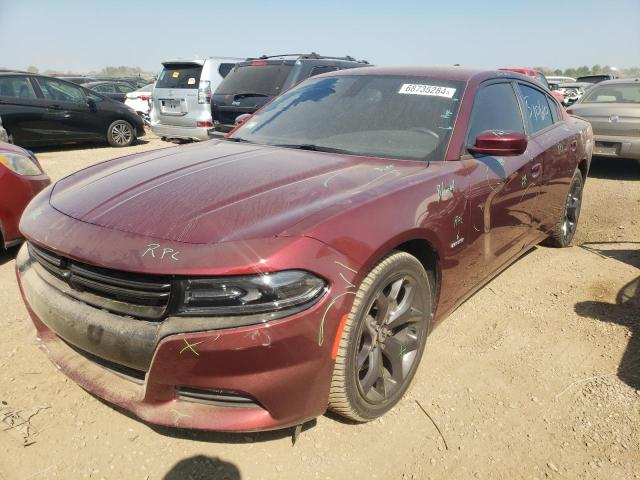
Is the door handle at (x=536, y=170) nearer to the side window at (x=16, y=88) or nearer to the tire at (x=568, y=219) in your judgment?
the tire at (x=568, y=219)

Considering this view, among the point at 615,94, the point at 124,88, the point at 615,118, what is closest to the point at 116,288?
the point at 615,118

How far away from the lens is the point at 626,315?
10.8 ft

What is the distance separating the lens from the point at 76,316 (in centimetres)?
186

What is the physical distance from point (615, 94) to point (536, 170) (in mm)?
6036

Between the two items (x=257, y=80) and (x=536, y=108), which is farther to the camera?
(x=257, y=80)

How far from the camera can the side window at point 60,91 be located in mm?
9430

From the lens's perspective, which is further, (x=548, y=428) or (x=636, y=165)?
(x=636, y=165)

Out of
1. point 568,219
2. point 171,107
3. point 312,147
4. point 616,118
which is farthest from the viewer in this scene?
point 171,107

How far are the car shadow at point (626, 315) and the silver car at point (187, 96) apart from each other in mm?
7116

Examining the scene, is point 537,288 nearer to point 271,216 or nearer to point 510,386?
point 510,386

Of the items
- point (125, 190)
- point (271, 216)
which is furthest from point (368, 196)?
point (125, 190)

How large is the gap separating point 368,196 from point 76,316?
1253mm

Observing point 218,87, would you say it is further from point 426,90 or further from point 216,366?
point 216,366

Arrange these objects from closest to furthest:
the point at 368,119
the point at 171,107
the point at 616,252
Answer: the point at 368,119 < the point at 616,252 < the point at 171,107
